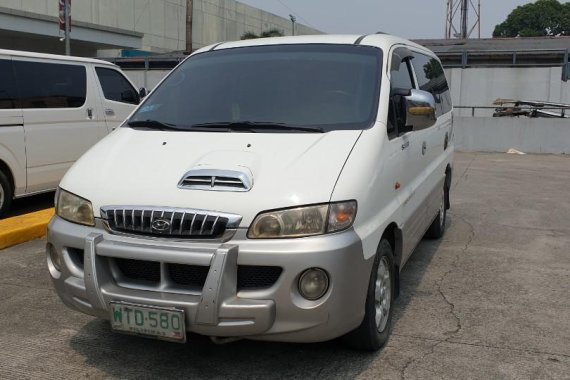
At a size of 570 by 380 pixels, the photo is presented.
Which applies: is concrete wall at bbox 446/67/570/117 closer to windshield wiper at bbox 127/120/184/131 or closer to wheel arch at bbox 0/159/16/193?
wheel arch at bbox 0/159/16/193

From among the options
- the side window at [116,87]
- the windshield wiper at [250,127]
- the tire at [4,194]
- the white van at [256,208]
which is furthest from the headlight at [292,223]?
the side window at [116,87]

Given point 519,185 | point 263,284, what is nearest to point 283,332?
point 263,284

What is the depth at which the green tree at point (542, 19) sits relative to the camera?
8644 centimetres

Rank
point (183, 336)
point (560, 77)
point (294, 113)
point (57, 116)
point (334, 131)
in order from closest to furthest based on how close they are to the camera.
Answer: point (183, 336)
point (334, 131)
point (294, 113)
point (57, 116)
point (560, 77)

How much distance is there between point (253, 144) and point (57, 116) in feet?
15.5

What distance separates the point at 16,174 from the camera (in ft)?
22.5

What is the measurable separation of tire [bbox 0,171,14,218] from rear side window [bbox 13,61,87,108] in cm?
90

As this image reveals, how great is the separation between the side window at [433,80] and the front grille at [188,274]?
2.72m

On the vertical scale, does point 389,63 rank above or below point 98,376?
above

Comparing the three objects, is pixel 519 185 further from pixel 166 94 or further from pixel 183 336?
pixel 183 336

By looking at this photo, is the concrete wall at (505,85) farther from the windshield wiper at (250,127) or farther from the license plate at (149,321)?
the license plate at (149,321)

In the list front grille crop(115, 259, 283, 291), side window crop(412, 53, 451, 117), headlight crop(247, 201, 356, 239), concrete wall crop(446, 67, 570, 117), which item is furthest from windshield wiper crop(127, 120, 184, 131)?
concrete wall crop(446, 67, 570, 117)

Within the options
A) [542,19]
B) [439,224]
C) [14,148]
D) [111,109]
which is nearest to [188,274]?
[439,224]

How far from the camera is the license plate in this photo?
284 cm
